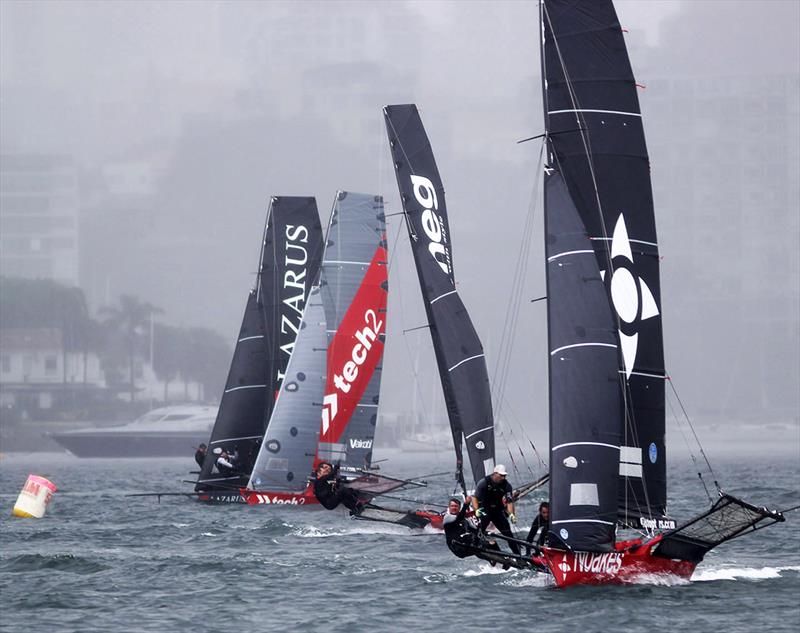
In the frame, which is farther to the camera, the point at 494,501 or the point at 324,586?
→ the point at 494,501

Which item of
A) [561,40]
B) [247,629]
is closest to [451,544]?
[247,629]

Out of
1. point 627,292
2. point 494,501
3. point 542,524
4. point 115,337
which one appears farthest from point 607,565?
point 115,337

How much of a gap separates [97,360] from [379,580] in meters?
149

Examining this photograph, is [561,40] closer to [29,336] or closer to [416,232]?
[416,232]

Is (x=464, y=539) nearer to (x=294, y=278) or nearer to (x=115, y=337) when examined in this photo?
(x=294, y=278)

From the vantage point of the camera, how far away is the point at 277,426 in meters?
35.0

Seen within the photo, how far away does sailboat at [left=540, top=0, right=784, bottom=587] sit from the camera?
1978 cm

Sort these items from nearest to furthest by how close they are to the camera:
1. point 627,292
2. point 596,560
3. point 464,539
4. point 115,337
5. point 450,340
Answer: point 596,560 → point 464,539 → point 627,292 → point 450,340 → point 115,337

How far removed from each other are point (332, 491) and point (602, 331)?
10.6 m

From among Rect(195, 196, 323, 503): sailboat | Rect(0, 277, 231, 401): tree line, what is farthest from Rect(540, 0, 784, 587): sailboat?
Rect(0, 277, 231, 401): tree line

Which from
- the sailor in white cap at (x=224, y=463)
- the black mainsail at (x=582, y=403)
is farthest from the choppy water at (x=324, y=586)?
the sailor in white cap at (x=224, y=463)

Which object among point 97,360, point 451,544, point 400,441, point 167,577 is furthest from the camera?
point 97,360

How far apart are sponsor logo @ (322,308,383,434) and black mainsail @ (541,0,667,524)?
13110 millimetres

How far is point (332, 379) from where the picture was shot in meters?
34.8
